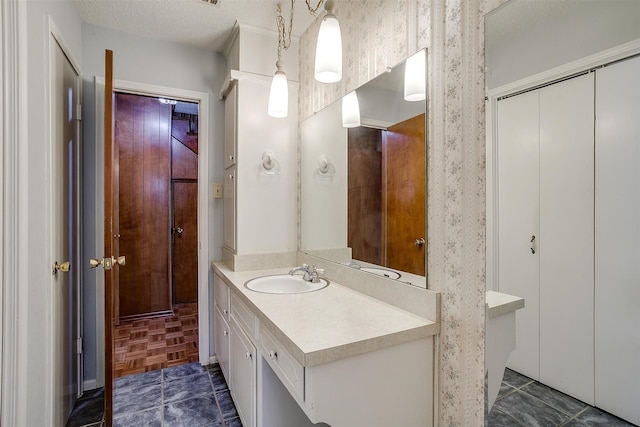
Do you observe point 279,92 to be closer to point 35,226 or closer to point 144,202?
point 35,226

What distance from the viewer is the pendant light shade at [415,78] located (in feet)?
4.13

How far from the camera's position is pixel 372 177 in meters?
1.64

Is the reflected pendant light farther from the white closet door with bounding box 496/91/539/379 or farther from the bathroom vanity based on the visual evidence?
the bathroom vanity

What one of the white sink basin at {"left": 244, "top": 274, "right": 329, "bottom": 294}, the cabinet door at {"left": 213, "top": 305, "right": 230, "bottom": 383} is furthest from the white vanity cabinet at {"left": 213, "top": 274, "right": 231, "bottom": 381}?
the white sink basin at {"left": 244, "top": 274, "right": 329, "bottom": 294}

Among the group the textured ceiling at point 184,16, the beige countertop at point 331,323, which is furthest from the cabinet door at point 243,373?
the textured ceiling at point 184,16

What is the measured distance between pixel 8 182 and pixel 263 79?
1534mm

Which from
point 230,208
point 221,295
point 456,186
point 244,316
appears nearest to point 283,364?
point 244,316

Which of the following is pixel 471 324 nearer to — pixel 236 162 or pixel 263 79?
pixel 236 162

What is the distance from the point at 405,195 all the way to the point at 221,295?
1.47 metres

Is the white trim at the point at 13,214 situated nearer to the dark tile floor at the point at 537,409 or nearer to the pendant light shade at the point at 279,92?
the pendant light shade at the point at 279,92

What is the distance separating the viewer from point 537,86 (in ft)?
2.90

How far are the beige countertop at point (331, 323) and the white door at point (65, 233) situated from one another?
3.21 ft

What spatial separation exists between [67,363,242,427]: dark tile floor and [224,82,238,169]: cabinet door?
156 centimetres

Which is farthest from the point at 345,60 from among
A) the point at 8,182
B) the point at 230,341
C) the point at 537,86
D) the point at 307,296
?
the point at 230,341
